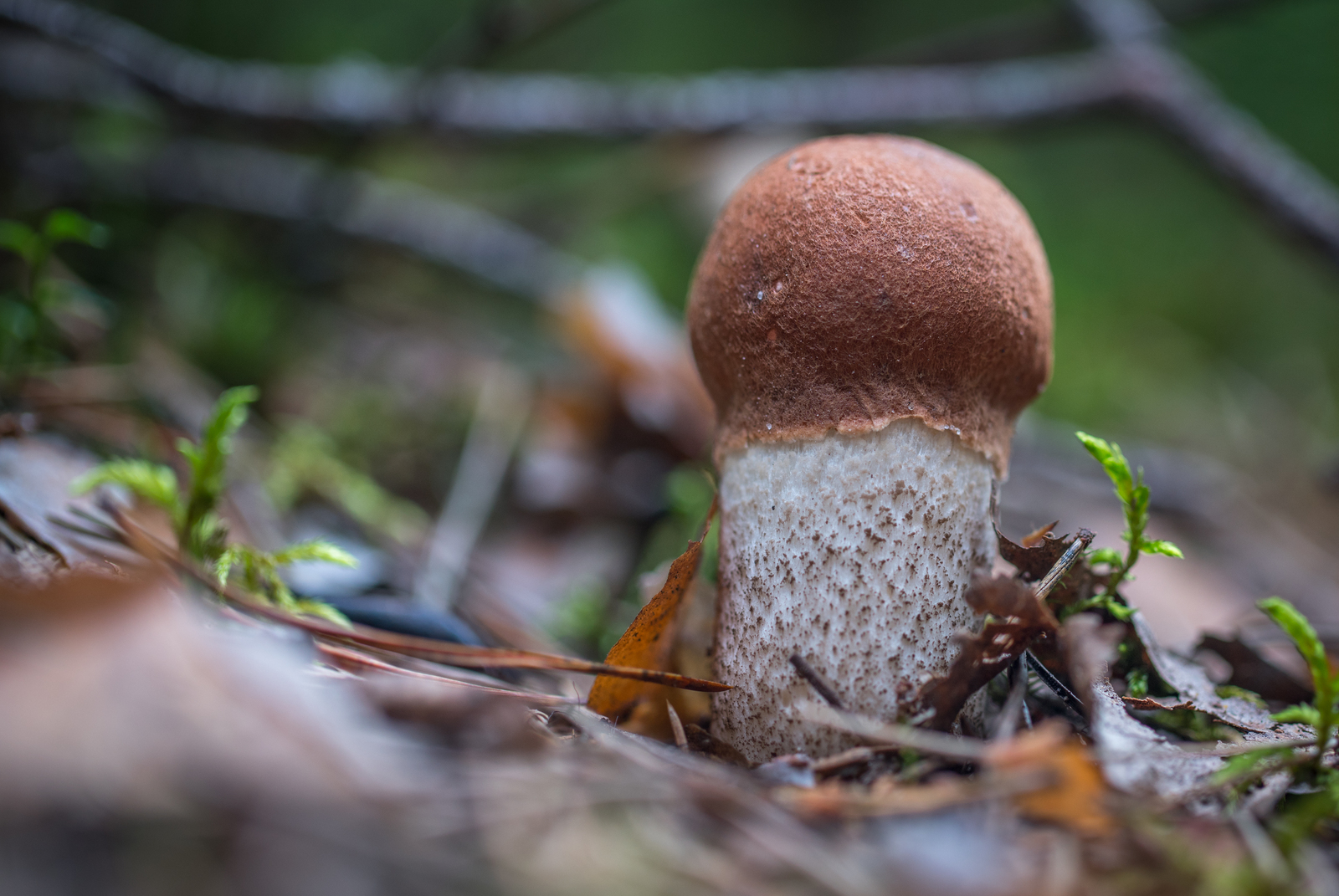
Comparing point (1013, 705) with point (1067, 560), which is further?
point (1067, 560)

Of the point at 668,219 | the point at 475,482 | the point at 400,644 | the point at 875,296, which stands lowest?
the point at 475,482

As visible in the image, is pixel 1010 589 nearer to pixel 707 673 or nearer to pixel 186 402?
pixel 707 673

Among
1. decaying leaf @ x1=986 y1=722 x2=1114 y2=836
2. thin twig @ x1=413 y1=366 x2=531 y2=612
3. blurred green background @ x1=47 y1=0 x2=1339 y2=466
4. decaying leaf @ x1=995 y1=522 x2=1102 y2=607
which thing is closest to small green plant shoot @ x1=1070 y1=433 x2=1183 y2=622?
decaying leaf @ x1=995 y1=522 x2=1102 y2=607

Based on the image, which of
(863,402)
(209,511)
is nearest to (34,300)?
(209,511)

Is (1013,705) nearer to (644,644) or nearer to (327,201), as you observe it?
(644,644)

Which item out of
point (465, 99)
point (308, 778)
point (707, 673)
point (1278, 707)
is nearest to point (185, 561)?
point (308, 778)
